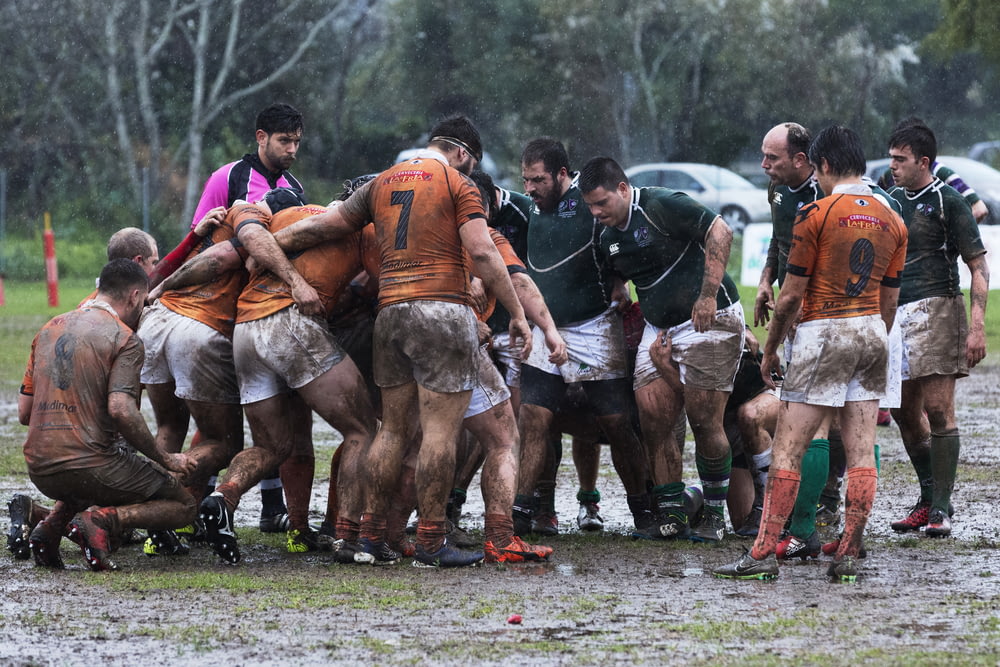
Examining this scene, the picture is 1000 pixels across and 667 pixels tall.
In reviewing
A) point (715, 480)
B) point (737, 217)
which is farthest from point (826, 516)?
point (737, 217)

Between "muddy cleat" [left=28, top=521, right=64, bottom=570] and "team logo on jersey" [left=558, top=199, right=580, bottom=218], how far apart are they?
322 cm

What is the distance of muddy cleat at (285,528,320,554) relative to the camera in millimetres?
7577

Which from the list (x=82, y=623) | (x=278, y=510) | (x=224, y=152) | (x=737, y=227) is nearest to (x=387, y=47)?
(x=224, y=152)

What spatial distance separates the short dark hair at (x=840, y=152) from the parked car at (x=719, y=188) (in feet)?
65.7

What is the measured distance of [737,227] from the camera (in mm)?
27594

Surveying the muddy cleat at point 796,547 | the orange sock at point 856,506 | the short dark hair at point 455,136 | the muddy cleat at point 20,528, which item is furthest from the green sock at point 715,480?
the muddy cleat at point 20,528

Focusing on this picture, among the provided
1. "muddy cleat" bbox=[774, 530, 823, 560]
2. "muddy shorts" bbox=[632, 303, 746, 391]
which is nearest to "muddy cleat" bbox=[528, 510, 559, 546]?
"muddy shorts" bbox=[632, 303, 746, 391]

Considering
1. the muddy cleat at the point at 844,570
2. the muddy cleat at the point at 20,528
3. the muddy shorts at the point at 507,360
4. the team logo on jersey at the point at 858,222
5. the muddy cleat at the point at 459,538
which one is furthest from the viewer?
the muddy shorts at the point at 507,360

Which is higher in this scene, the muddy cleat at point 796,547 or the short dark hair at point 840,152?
the short dark hair at point 840,152

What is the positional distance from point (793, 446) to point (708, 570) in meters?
0.71

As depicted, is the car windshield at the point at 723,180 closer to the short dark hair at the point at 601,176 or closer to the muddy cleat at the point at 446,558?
the short dark hair at the point at 601,176

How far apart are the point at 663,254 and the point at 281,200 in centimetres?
206

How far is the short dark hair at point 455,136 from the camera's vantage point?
7371 mm

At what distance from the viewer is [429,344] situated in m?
6.84
